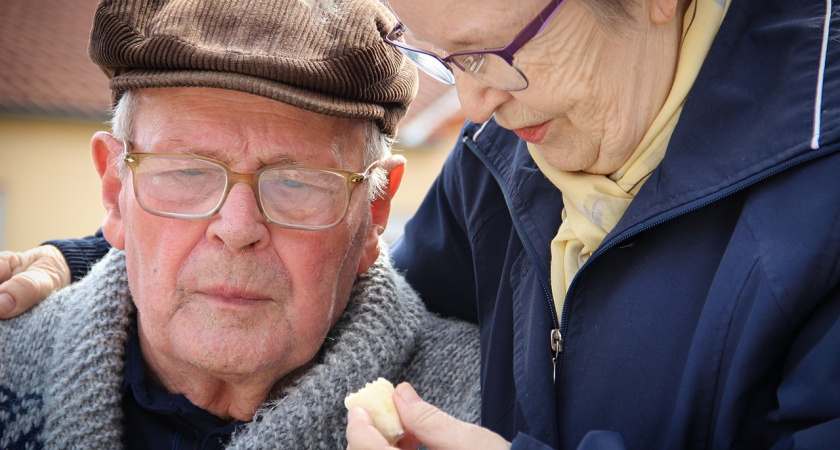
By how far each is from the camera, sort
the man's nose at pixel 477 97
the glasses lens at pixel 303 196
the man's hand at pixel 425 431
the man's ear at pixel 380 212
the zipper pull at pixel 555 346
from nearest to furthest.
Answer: the man's hand at pixel 425 431, the man's nose at pixel 477 97, the zipper pull at pixel 555 346, the glasses lens at pixel 303 196, the man's ear at pixel 380 212

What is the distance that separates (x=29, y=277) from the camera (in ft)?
8.62

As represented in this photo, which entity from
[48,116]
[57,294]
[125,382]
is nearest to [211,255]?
[125,382]

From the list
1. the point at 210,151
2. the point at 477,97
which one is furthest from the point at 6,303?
the point at 477,97

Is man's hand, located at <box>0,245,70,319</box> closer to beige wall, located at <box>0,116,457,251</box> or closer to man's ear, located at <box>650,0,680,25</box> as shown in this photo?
man's ear, located at <box>650,0,680,25</box>

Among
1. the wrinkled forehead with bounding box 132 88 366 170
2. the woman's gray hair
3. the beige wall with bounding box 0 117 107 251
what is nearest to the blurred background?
the beige wall with bounding box 0 117 107 251

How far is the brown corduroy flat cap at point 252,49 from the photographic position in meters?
2.17

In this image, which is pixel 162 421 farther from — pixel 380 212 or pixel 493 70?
pixel 493 70

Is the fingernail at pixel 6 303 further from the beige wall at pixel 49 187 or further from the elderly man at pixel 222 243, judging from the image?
the beige wall at pixel 49 187

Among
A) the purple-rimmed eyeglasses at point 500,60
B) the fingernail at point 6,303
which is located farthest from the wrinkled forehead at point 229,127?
the fingernail at point 6,303

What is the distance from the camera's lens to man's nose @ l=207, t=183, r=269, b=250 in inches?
87.0

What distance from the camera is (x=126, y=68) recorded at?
233 centimetres

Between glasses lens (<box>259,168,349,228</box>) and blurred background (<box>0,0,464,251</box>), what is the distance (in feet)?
30.2

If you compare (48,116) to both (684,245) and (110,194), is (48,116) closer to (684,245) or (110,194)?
(110,194)

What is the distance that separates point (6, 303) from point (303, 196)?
41.1 inches
